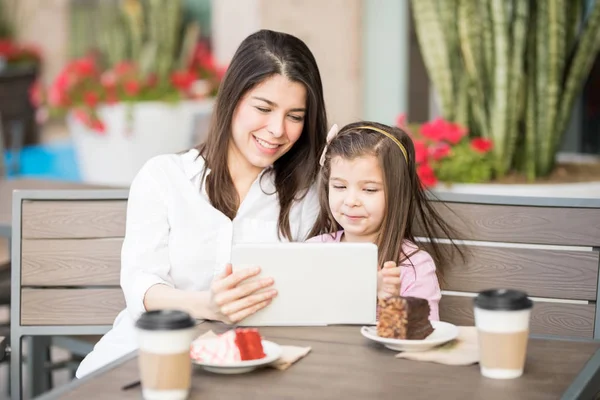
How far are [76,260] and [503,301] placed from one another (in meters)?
1.43

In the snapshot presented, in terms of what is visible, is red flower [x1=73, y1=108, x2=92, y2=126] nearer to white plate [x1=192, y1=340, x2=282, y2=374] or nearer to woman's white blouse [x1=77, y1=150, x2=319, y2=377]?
woman's white blouse [x1=77, y1=150, x2=319, y2=377]

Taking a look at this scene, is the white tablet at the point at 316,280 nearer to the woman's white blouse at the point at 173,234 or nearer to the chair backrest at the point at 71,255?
the woman's white blouse at the point at 173,234

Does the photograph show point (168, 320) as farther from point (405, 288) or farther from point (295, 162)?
point (295, 162)

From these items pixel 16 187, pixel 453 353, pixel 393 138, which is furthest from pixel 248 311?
pixel 16 187

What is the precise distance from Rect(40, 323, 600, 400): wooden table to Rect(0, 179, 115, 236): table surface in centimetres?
159

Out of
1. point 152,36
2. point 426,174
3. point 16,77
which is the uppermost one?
point 152,36

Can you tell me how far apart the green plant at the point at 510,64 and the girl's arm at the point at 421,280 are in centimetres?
224

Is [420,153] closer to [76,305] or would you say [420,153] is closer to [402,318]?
[76,305]

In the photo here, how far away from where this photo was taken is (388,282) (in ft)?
6.86

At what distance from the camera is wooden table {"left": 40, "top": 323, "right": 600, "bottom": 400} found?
1.61 metres

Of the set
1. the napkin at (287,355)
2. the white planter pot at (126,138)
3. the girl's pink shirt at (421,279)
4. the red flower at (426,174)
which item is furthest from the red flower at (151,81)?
the napkin at (287,355)

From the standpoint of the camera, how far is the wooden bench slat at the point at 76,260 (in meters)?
2.69

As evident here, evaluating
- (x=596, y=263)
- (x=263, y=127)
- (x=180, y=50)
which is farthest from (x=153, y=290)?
(x=180, y=50)

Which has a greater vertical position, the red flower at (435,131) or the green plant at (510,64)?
the green plant at (510,64)
